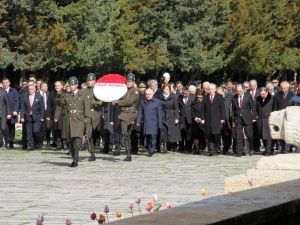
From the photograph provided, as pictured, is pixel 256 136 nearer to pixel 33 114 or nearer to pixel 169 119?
pixel 169 119

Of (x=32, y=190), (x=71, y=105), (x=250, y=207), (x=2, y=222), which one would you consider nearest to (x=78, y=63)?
(x=71, y=105)

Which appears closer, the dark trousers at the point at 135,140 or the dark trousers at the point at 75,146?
the dark trousers at the point at 75,146

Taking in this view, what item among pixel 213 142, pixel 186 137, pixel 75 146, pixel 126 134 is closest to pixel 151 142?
pixel 213 142

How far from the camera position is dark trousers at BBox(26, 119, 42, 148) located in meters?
31.4

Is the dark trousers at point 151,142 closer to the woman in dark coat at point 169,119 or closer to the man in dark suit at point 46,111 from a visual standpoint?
the woman in dark coat at point 169,119

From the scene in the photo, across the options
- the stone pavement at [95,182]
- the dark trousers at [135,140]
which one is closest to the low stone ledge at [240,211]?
the stone pavement at [95,182]

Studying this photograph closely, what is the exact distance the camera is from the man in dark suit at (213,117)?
2972cm

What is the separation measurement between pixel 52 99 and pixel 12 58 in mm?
23919

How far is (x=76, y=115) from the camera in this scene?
24.2m

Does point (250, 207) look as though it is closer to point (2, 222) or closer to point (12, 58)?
point (2, 222)

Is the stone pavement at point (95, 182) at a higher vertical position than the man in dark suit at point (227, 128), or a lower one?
lower

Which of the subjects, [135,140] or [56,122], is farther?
[56,122]

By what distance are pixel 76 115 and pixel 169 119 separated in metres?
7.03

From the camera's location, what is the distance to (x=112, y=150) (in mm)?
30562
